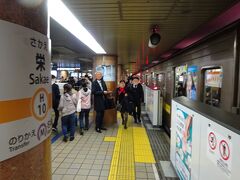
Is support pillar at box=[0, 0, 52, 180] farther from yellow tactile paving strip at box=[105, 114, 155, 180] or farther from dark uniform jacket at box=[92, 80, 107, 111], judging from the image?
dark uniform jacket at box=[92, 80, 107, 111]

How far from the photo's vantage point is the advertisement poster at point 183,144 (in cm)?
252

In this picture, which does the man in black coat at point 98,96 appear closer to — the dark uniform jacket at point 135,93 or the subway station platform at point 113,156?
the subway station platform at point 113,156

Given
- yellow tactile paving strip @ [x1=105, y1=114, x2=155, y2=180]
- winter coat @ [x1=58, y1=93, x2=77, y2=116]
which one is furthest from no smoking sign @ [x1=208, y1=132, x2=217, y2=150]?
winter coat @ [x1=58, y1=93, x2=77, y2=116]

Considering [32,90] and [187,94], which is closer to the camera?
[32,90]

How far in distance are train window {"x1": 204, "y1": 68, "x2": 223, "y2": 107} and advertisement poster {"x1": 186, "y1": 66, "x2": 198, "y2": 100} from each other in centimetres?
45

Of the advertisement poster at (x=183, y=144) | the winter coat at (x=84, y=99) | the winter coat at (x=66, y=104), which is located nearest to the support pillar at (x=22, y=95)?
the advertisement poster at (x=183, y=144)

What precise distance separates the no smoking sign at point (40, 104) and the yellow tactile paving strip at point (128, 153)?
90.0 inches

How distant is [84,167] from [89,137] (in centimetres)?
174

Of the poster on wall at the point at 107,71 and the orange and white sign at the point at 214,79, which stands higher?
the poster on wall at the point at 107,71

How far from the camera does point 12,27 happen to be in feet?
3.30

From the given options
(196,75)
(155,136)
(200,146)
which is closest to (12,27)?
(200,146)

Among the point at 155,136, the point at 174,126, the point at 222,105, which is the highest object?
the point at 222,105

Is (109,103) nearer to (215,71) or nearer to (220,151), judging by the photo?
(215,71)

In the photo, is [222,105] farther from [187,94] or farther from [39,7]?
[39,7]
